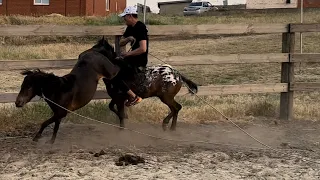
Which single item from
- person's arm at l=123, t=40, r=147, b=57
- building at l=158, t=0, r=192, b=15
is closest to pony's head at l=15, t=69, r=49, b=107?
person's arm at l=123, t=40, r=147, b=57

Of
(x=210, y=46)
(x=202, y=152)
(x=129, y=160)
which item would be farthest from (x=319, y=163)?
(x=210, y=46)

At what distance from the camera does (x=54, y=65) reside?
7258 millimetres

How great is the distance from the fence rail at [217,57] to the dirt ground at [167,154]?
682mm

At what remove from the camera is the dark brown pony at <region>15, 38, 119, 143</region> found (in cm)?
590

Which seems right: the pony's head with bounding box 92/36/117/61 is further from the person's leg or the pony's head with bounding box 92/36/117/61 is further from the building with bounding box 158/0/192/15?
the building with bounding box 158/0/192/15

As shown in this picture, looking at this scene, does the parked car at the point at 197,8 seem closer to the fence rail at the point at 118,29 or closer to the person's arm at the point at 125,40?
the fence rail at the point at 118,29

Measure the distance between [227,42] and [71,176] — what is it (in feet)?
65.3

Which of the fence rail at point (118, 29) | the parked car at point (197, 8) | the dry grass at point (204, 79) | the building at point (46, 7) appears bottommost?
the dry grass at point (204, 79)

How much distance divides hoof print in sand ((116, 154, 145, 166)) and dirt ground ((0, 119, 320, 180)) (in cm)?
7

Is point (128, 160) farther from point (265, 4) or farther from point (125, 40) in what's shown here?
point (265, 4)

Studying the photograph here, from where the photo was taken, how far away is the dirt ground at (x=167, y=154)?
520 cm

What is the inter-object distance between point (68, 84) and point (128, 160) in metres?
1.26

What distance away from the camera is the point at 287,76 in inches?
338

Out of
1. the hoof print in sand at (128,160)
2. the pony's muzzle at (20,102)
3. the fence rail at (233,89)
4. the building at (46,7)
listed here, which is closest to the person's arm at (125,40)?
the fence rail at (233,89)
